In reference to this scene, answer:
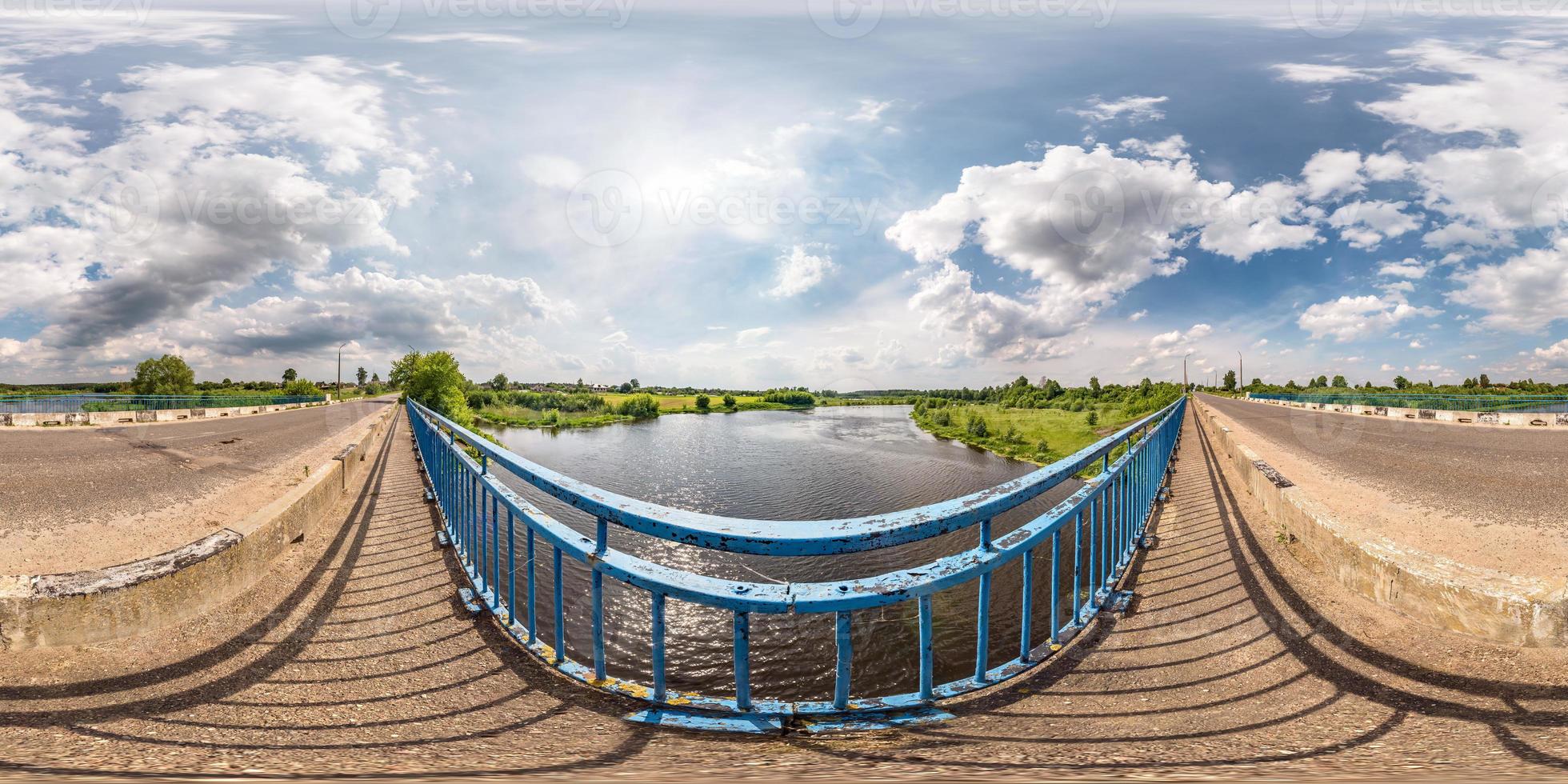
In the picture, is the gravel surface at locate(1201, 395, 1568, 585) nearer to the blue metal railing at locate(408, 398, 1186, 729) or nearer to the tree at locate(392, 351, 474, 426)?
the blue metal railing at locate(408, 398, 1186, 729)

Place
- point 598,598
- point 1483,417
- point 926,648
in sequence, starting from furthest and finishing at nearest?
point 1483,417 → point 598,598 → point 926,648

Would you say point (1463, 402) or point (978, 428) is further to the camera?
point (978, 428)

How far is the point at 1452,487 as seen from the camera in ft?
25.9

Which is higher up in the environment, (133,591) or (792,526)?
(792,526)

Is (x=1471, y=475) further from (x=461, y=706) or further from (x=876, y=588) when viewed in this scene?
(x=461, y=706)

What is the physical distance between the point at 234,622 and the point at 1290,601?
21.4 feet

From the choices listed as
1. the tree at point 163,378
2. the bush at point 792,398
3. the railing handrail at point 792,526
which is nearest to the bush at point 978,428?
the railing handrail at point 792,526

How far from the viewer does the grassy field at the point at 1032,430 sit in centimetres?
2431

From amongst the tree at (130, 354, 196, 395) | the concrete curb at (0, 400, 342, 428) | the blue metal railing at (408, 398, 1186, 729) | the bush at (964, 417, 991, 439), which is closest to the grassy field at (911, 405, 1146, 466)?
the bush at (964, 417, 991, 439)

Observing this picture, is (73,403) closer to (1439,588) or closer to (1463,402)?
(1439,588)

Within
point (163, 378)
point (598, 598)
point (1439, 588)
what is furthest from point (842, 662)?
point (163, 378)

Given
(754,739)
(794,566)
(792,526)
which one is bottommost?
(794,566)

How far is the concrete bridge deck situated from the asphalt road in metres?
5.47

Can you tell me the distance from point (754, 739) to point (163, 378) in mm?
100033
